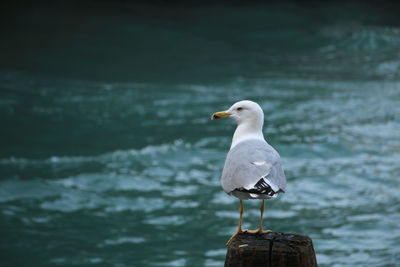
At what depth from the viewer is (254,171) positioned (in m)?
2.80

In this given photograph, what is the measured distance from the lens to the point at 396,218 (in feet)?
21.1

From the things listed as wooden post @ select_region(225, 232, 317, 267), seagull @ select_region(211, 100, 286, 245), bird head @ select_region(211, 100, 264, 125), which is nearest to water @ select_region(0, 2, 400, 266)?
bird head @ select_region(211, 100, 264, 125)

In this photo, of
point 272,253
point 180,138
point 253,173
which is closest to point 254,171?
point 253,173

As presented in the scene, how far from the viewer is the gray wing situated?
2738mm

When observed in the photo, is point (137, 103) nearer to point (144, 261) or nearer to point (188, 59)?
point (188, 59)

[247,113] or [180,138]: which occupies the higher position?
[180,138]

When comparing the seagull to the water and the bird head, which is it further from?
the water

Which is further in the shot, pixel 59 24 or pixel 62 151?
pixel 59 24

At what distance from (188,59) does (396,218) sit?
7.72m

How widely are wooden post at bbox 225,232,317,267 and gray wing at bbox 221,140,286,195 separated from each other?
19 cm

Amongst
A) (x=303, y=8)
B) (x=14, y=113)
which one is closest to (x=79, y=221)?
(x=14, y=113)

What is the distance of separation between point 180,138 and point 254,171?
19.8 feet

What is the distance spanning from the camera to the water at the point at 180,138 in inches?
245

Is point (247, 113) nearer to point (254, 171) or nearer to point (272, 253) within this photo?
point (254, 171)
